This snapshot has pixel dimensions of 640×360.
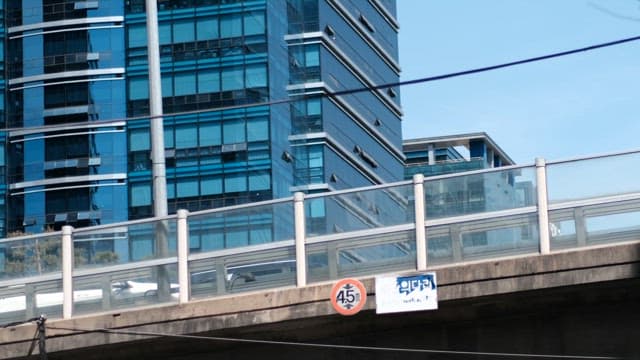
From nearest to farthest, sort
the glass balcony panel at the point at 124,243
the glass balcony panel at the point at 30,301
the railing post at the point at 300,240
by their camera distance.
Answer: the railing post at the point at 300,240, the glass balcony panel at the point at 124,243, the glass balcony panel at the point at 30,301

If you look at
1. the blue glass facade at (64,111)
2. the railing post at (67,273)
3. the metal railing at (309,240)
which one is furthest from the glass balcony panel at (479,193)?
the blue glass facade at (64,111)

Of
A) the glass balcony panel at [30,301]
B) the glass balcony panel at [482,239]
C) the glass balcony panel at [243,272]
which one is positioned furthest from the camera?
the glass balcony panel at [30,301]

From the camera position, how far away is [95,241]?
24656mm

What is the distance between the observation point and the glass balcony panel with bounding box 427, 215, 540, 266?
2169 centimetres

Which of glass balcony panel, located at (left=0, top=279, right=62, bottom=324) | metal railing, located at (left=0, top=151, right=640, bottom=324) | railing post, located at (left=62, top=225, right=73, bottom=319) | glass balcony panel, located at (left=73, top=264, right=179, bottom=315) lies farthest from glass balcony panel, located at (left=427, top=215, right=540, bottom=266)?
glass balcony panel, located at (left=0, top=279, right=62, bottom=324)

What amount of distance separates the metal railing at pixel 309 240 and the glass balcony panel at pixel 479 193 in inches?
0.6

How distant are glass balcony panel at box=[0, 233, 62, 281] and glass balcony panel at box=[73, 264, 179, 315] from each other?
73cm

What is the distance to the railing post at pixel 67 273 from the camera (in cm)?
2420

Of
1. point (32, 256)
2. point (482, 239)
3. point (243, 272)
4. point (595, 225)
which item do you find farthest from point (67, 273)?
point (595, 225)

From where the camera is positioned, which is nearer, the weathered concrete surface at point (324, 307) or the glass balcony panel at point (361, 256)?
the weathered concrete surface at point (324, 307)

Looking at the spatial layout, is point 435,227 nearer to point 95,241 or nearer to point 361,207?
point 361,207

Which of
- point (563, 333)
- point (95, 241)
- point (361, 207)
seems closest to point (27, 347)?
point (95, 241)

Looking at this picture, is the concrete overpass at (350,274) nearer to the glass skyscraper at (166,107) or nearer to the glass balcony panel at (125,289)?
the glass balcony panel at (125,289)

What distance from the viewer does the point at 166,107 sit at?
287 feet
